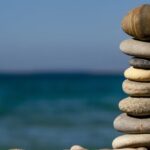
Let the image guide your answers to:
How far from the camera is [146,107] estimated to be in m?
8.37

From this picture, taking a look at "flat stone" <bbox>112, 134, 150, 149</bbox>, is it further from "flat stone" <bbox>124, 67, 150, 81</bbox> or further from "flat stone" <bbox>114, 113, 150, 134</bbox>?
"flat stone" <bbox>124, 67, 150, 81</bbox>

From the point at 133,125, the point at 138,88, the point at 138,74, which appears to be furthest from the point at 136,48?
the point at 133,125

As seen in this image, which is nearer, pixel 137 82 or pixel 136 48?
pixel 136 48

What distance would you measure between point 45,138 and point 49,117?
3.99 m

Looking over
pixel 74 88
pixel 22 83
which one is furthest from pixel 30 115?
pixel 22 83

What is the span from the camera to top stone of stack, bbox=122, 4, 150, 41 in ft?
27.2

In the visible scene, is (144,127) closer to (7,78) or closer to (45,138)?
(45,138)

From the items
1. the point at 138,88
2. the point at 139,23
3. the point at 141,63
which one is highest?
the point at 139,23

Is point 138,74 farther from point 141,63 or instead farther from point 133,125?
point 133,125

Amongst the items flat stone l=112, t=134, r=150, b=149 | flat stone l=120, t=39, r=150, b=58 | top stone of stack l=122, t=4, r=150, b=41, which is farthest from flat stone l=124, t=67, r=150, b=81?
flat stone l=112, t=134, r=150, b=149

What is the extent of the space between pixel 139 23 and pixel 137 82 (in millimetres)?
625

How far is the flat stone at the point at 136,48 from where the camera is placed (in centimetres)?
831

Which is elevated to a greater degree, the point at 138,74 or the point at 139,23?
the point at 139,23

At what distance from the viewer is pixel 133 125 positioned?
8.45m
